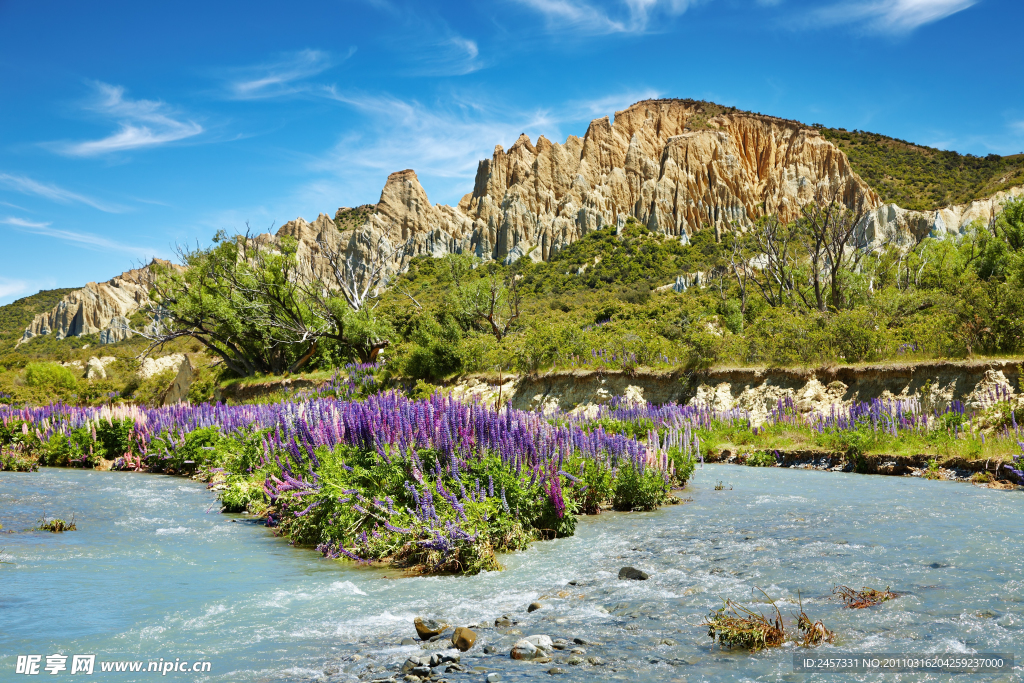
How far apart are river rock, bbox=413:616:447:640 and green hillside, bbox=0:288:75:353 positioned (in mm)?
131755

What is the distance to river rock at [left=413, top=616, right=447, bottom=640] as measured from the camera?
166 inches

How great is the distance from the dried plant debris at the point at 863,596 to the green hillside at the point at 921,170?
95.4 m

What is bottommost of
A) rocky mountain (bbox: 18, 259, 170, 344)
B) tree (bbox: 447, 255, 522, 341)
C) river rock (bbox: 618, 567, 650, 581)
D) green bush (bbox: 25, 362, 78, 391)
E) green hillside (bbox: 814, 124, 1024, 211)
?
river rock (bbox: 618, 567, 650, 581)

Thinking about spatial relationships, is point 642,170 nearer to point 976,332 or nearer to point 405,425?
point 976,332

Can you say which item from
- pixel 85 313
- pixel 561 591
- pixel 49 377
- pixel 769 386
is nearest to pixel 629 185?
pixel 85 313

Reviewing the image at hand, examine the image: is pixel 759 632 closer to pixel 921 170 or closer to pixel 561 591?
→ pixel 561 591

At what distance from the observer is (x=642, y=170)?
12775 cm

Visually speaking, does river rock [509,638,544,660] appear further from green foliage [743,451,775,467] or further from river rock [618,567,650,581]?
green foliage [743,451,775,467]

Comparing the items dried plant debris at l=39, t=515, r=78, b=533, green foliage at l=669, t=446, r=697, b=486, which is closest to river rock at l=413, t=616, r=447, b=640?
dried plant debris at l=39, t=515, r=78, b=533

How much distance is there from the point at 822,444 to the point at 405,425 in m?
10.1

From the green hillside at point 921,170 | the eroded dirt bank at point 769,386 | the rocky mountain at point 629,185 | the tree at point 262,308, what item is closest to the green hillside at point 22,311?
the rocky mountain at point 629,185

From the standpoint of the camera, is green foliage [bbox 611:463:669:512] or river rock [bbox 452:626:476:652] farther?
green foliage [bbox 611:463:669:512]

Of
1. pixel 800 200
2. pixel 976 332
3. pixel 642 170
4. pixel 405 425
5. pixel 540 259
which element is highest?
pixel 642 170

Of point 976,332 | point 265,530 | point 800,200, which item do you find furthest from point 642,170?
point 265,530
